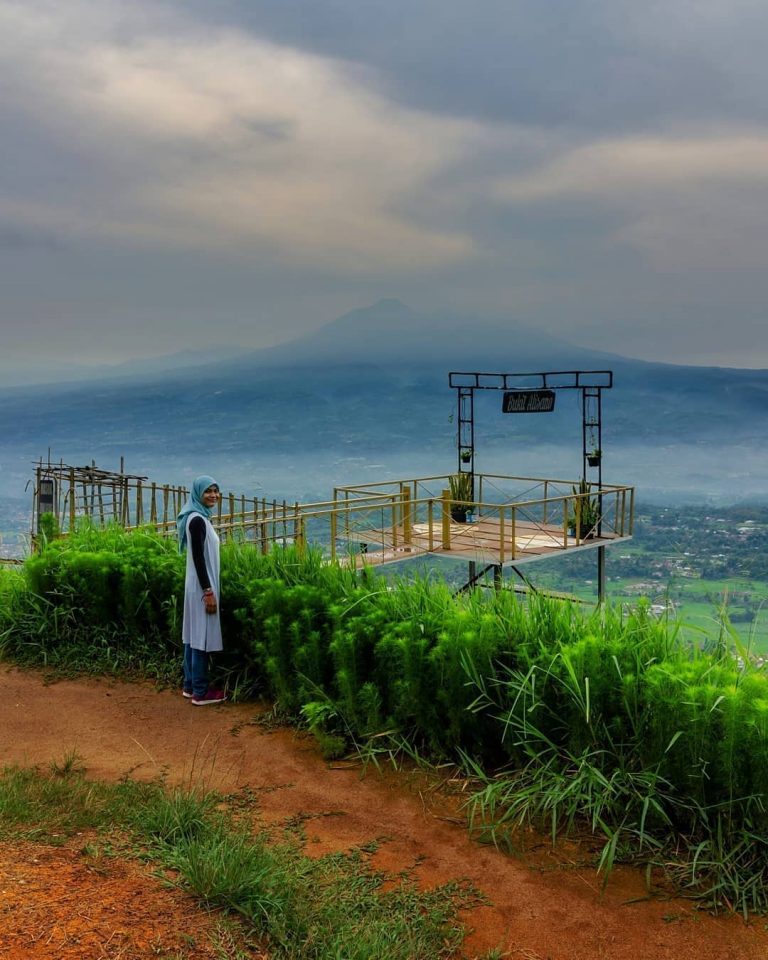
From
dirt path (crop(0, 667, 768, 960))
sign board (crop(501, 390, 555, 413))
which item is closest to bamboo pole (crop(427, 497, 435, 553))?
sign board (crop(501, 390, 555, 413))

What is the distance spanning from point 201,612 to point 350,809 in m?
2.32

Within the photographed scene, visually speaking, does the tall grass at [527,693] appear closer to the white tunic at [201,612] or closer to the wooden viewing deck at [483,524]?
the white tunic at [201,612]

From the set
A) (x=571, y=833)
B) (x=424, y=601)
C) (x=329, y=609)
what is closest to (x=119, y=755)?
(x=329, y=609)

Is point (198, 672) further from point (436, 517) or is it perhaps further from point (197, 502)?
point (436, 517)

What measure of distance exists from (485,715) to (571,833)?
910 millimetres

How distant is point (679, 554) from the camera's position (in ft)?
15.5

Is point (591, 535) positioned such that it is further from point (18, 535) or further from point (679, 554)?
point (679, 554)

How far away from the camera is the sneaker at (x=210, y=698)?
6.93m

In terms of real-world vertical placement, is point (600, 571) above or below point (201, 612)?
below

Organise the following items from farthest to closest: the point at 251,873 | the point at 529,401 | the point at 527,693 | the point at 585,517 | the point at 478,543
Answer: the point at 529,401
the point at 585,517
the point at 478,543
the point at 527,693
the point at 251,873

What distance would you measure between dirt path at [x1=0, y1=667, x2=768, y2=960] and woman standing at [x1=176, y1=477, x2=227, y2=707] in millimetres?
252

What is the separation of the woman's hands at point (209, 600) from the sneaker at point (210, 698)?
692mm

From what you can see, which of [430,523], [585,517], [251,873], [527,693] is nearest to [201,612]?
[527,693]

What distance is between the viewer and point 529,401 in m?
18.6
